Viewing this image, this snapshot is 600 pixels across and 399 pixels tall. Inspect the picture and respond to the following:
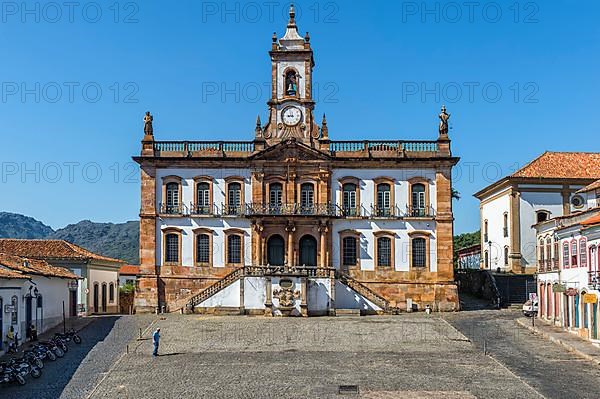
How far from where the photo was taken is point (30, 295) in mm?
35594

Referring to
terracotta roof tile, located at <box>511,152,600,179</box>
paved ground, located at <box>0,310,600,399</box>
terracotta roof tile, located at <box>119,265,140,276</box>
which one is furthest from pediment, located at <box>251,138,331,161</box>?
terracotta roof tile, located at <box>119,265,140,276</box>

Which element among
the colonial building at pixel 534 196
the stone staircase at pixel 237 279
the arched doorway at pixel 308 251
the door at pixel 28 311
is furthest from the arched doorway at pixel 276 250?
the door at pixel 28 311

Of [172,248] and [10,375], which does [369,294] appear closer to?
[172,248]

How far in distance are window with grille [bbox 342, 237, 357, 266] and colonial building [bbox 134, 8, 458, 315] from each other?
0.20 feet

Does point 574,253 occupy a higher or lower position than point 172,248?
lower

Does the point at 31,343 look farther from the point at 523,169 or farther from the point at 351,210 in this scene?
the point at 523,169

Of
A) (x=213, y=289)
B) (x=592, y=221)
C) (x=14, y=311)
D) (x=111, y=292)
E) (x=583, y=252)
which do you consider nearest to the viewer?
(x=14, y=311)

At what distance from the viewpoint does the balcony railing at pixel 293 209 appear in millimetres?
47000

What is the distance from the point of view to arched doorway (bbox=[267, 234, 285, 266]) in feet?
156

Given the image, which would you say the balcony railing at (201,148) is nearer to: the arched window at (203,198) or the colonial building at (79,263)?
the arched window at (203,198)

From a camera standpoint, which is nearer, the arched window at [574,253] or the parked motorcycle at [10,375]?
the parked motorcycle at [10,375]

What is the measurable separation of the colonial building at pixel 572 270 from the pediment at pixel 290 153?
12.7m

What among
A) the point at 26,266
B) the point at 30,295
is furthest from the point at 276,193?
the point at 30,295

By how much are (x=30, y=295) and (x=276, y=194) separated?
53.1ft
